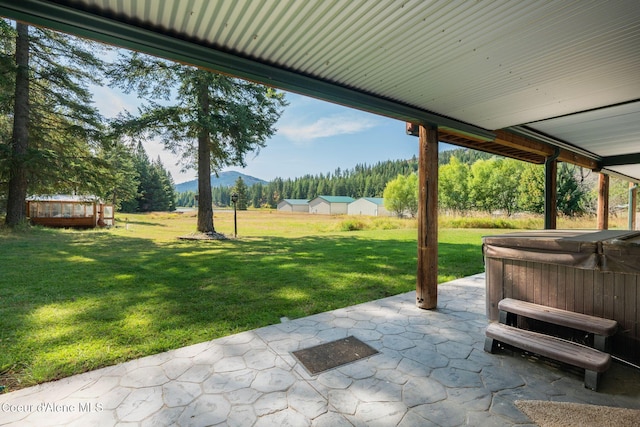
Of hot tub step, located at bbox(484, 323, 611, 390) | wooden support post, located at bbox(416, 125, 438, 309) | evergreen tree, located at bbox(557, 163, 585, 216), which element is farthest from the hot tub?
evergreen tree, located at bbox(557, 163, 585, 216)

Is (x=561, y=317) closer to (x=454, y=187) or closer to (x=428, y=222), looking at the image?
(x=428, y=222)

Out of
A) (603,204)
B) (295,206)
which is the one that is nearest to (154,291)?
(603,204)

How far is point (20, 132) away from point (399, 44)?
42.3 feet

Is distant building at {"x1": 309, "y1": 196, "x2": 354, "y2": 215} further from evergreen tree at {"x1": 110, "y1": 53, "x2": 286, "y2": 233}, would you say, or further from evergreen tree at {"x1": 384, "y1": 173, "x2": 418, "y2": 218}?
evergreen tree at {"x1": 110, "y1": 53, "x2": 286, "y2": 233}

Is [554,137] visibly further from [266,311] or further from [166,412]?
[166,412]

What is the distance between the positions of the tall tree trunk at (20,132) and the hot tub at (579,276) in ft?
42.3

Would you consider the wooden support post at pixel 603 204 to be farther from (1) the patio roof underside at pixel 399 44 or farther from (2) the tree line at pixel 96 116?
(2) the tree line at pixel 96 116

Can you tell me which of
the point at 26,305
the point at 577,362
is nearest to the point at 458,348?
the point at 577,362

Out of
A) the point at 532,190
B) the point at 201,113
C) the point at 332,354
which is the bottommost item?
the point at 332,354

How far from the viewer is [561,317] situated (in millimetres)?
2381

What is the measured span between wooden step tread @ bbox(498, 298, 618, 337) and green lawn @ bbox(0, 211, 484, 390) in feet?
6.27

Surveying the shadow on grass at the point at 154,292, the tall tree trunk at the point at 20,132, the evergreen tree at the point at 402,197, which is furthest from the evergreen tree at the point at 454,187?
the tall tree trunk at the point at 20,132

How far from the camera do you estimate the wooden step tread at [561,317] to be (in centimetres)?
218

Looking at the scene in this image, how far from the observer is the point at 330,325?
10.7 feet
